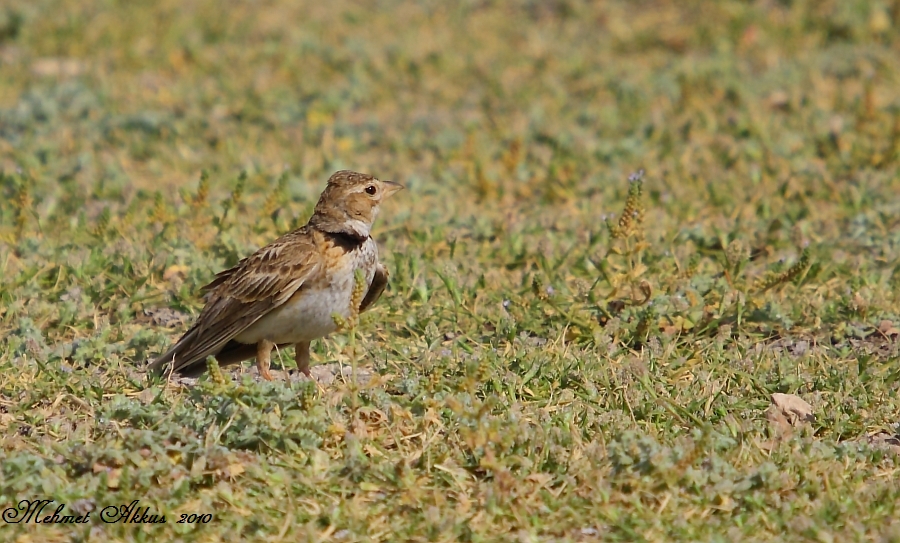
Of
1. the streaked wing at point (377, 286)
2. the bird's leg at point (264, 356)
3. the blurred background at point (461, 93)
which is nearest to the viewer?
the bird's leg at point (264, 356)

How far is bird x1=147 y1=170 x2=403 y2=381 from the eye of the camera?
6.05 meters

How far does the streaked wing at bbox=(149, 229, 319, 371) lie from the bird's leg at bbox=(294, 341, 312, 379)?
258 mm

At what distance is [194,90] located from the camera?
11.0m

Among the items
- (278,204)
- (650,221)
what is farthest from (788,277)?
(278,204)

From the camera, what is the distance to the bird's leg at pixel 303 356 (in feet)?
20.4

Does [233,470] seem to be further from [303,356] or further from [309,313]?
[303,356]

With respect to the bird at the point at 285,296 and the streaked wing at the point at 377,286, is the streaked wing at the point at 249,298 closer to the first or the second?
the bird at the point at 285,296

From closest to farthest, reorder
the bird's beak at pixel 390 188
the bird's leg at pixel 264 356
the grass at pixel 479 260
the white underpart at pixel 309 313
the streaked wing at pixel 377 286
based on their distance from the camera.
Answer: the grass at pixel 479 260 → the white underpart at pixel 309 313 → the bird's leg at pixel 264 356 → the streaked wing at pixel 377 286 → the bird's beak at pixel 390 188

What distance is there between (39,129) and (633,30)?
5739mm

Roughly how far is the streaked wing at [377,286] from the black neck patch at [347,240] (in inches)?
5.6

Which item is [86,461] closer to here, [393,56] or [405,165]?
[405,165]

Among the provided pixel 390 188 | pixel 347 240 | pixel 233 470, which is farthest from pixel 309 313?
pixel 233 470

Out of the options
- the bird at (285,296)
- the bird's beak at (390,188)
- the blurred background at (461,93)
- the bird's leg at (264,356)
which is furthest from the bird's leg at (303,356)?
the blurred background at (461,93)

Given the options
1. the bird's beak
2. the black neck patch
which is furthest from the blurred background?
the black neck patch
